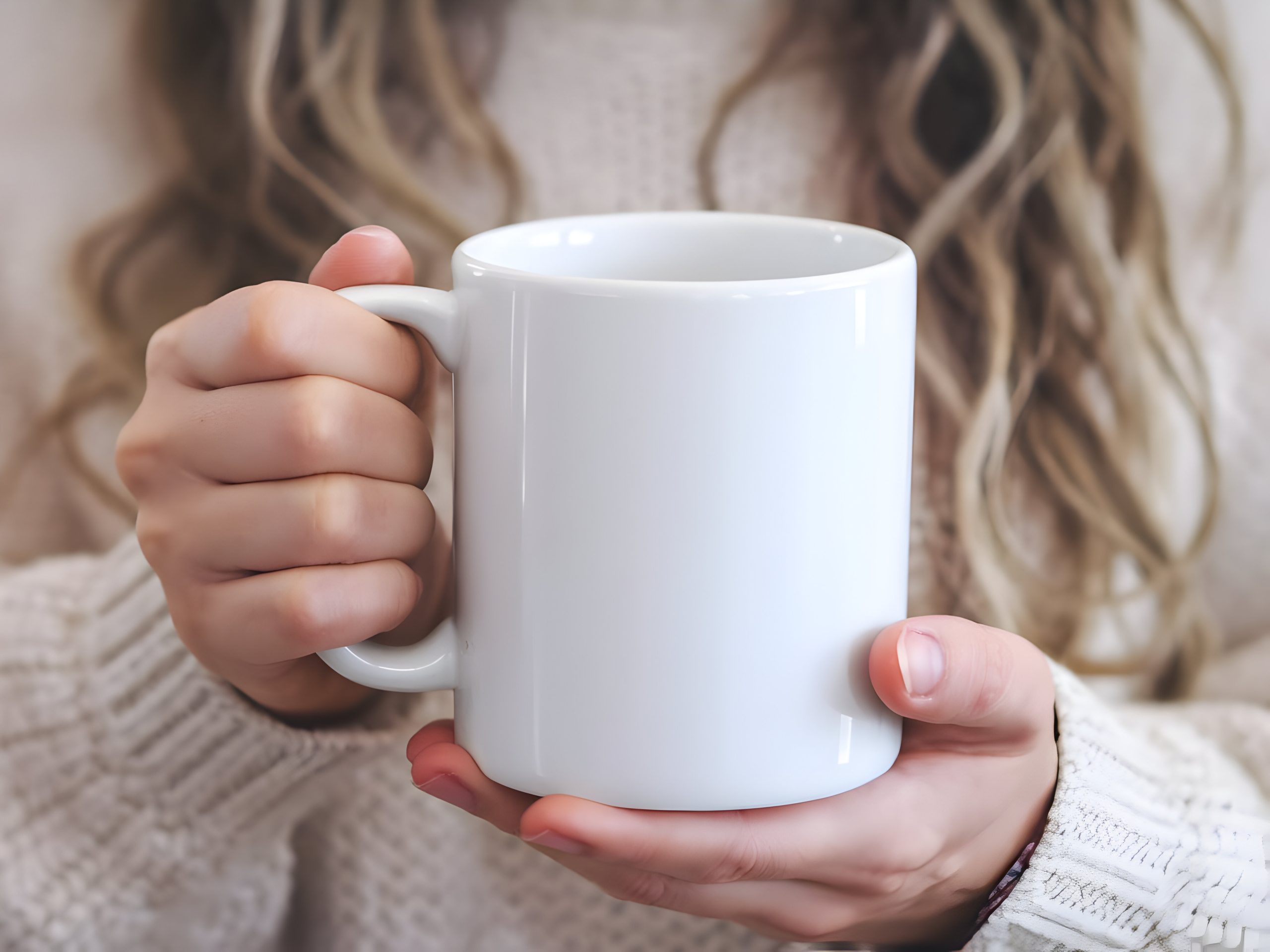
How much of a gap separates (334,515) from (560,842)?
0.18 metres

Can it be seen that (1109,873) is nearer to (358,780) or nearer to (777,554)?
(777,554)

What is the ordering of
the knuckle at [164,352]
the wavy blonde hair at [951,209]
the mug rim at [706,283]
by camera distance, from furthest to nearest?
the wavy blonde hair at [951,209], the knuckle at [164,352], the mug rim at [706,283]

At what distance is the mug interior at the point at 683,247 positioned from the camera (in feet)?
1.87

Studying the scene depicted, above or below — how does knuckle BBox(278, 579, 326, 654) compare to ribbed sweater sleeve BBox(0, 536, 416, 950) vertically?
above

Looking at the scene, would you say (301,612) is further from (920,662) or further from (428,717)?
(428,717)

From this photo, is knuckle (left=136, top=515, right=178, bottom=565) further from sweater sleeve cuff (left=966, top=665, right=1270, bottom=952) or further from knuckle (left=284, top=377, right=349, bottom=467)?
sweater sleeve cuff (left=966, top=665, right=1270, bottom=952)

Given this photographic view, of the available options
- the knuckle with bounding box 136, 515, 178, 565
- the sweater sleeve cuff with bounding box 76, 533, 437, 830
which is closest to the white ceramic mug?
the knuckle with bounding box 136, 515, 178, 565

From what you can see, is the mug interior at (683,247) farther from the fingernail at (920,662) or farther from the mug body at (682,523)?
the fingernail at (920,662)

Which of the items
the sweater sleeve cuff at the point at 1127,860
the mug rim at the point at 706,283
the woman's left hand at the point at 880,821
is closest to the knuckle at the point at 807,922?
the woman's left hand at the point at 880,821

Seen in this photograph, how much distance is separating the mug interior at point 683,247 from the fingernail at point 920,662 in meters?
0.19

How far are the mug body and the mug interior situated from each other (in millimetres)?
64

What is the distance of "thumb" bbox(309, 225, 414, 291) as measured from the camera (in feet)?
1.82

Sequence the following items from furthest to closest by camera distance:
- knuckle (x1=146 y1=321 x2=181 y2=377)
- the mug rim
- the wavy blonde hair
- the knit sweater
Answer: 1. the wavy blonde hair
2. the knit sweater
3. knuckle (x1=146 y1=321 x2=181 y2=377)
4. the mug rim

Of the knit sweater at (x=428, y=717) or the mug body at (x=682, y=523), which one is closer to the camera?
the mug body at (x=682, y=523)
